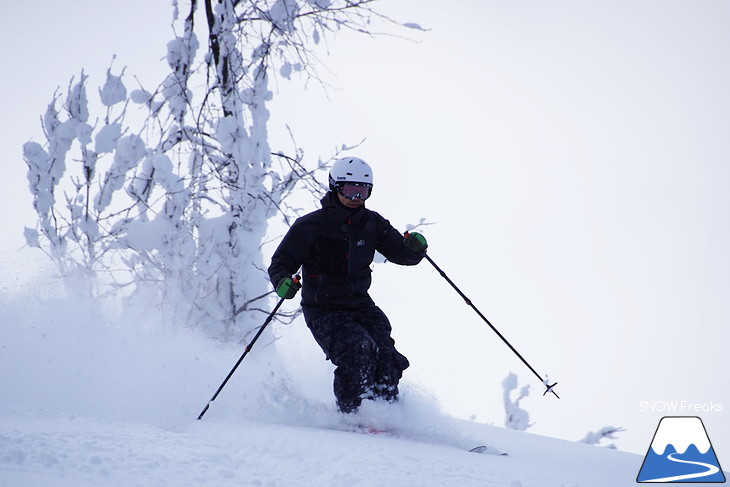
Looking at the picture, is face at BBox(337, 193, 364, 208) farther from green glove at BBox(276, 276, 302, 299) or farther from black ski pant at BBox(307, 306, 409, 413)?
black ski pant at BBox(307, 306, 409, 413)

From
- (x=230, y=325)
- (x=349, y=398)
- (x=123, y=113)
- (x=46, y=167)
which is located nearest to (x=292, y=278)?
(x=349, y=398)

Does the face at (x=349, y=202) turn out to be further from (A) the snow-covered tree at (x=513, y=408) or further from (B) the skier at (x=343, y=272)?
(A) the snow-covered tree at (x=513, y=408)

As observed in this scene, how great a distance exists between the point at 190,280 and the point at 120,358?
2.22m

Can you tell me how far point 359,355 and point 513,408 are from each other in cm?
636

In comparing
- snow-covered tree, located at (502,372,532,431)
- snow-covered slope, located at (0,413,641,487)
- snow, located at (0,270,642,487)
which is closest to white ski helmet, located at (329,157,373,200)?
snow, located at (0,270,642,487)

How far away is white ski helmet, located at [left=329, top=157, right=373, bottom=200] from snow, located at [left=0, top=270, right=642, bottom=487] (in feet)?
5.64

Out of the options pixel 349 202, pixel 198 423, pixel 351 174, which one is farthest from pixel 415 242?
pixel 198 423

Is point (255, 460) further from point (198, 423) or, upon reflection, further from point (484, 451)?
point (484, 451)

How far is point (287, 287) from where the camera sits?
495 cm

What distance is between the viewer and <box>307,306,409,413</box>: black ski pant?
193 inches

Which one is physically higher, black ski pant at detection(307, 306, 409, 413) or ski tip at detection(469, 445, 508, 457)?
black ski pant at detection(307, 306, 409, 413)

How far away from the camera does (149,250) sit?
8.05 metres

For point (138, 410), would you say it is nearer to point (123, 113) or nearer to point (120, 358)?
point (120, 358)

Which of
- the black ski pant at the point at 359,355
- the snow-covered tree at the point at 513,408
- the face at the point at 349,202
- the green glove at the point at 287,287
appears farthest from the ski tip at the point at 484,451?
the snow-covered tree at the point at 513,408
